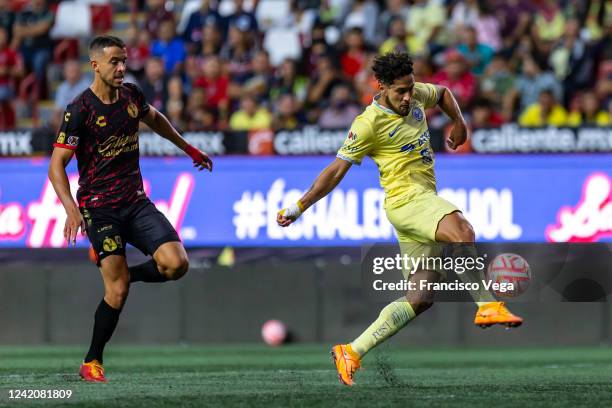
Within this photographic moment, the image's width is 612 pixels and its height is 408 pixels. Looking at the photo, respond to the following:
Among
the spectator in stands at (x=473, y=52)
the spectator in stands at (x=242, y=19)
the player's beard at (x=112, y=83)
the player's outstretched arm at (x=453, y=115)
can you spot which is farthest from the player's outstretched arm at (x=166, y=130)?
the spectator in stands at (x=242, y=19)

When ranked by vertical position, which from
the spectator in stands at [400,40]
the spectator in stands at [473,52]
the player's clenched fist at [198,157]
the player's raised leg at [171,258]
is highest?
the spectator in stands at [400,40]

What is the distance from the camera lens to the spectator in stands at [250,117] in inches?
648

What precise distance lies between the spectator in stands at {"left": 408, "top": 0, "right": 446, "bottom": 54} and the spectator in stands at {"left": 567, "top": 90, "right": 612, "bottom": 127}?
2754 mm

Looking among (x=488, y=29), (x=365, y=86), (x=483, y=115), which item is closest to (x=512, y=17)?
(x=488, y=29)

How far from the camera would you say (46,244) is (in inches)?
616

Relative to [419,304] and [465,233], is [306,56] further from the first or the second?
[465,233]

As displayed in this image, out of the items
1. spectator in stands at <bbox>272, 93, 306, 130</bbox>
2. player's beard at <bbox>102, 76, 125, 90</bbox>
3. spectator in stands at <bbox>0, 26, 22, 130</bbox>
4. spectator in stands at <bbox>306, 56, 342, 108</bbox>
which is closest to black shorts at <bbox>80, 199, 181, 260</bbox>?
player's beard at <bbox>102, 76, 125, 90</bbox>

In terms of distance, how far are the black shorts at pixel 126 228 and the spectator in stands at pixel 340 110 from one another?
21.9 ft

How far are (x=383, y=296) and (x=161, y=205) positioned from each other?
3328 mm

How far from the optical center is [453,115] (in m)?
9.46

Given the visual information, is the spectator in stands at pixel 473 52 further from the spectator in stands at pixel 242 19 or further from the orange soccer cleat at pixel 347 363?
the orange soccer cleat at pixel 347 363

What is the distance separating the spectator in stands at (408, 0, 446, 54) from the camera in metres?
17.7

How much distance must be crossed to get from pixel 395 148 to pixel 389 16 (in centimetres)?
967

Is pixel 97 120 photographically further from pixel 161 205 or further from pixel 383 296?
pixel 161 205
